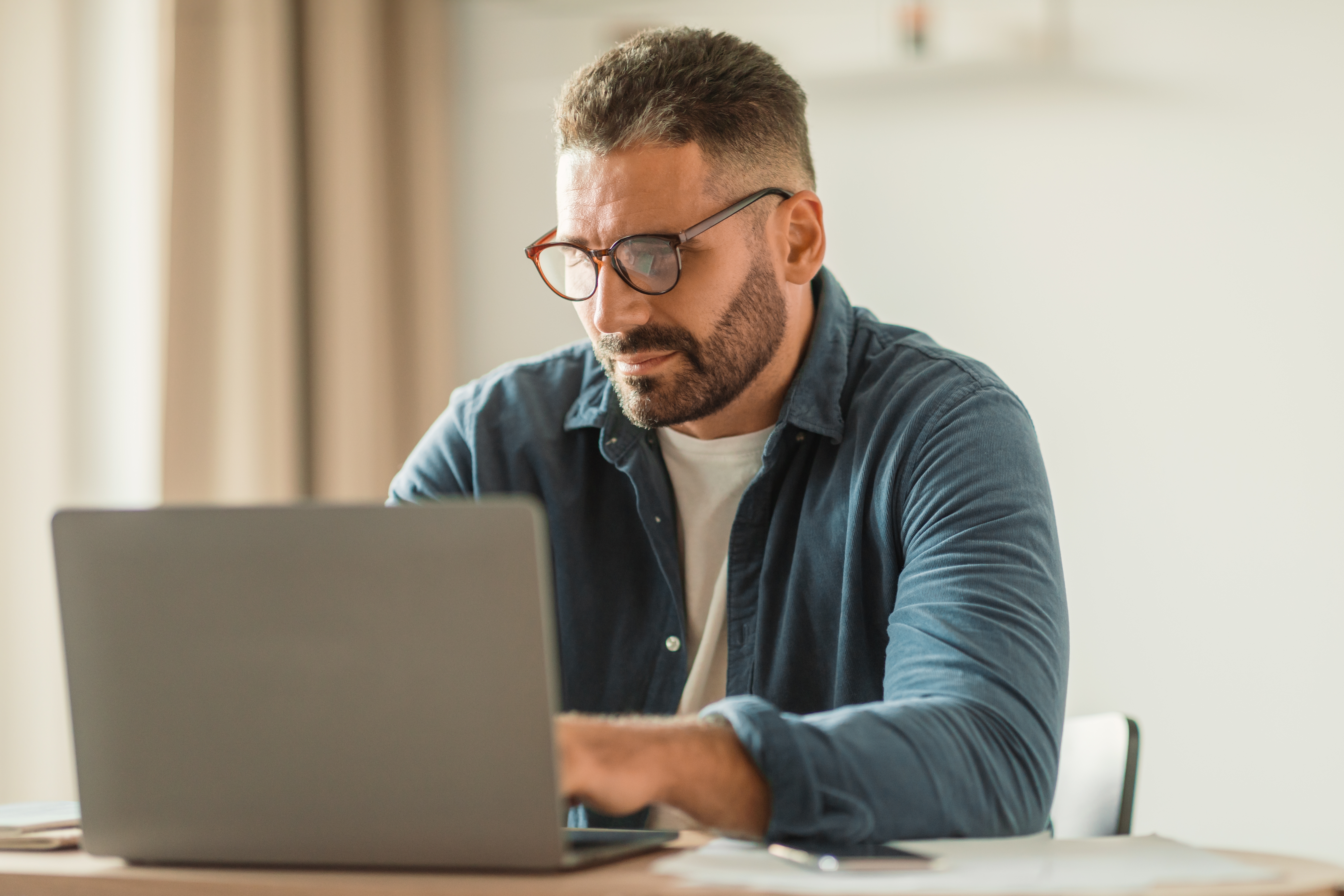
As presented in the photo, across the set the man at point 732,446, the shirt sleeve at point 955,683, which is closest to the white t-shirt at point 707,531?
the man at point 732,446

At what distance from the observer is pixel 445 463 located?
1646 millimetres

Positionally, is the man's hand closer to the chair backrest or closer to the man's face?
the chair backrest

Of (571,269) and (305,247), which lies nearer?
(571,269)

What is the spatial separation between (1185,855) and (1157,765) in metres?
1.88

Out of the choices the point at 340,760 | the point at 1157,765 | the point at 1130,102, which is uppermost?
the point at 1130,102

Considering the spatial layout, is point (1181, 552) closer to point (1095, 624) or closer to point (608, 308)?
point (1095, 624)

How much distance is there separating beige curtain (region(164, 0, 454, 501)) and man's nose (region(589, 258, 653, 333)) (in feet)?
3.93

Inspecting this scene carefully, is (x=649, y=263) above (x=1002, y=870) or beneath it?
above

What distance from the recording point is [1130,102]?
2557 millimetres

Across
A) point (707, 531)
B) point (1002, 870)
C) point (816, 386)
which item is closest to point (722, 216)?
point (816, 386)

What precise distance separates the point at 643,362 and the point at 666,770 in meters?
0.72

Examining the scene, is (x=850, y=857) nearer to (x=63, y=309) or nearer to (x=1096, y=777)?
(x=1096, y=777)

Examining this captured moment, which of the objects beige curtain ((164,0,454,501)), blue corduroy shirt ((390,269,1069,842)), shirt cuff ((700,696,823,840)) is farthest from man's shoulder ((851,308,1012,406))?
beige curtain ((164,0,454,501))

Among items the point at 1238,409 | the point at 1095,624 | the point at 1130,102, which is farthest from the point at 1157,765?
the point at 1130,102
